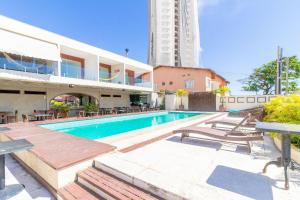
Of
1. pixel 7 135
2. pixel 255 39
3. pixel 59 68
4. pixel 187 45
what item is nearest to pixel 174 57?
pixel 187 45

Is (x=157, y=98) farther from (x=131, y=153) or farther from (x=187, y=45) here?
(x=187, y=45)

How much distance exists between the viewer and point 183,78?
29391 millimetres

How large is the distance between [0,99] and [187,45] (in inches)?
2483

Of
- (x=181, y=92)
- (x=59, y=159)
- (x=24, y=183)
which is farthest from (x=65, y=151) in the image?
(x=181, y=92)

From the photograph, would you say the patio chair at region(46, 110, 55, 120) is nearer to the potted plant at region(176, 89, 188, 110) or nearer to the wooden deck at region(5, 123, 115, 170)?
the wooden deck at region(5, 123, 115, 170)

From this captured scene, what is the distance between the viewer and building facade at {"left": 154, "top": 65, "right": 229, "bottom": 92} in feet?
92.5

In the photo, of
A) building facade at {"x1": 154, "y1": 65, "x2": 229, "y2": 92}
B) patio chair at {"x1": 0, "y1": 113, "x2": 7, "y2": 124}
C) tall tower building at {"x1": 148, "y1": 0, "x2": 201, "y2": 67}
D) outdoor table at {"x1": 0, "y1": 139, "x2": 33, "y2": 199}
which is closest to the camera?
outdoor table at {"x1": 0, "y1": 139, "x2": 33, "y2": 199}

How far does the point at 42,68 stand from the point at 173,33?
191 ft

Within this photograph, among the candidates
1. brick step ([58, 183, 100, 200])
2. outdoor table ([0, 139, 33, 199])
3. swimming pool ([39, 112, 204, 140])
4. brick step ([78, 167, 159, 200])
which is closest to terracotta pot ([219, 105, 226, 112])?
swimming pool ([39, 112, 204, 140])

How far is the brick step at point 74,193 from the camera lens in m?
3.09

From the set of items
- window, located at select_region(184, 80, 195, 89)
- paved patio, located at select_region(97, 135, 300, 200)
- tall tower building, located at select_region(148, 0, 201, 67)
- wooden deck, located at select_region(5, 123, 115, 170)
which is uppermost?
tall tower building, located at select_region(148, 0, 201, 67)

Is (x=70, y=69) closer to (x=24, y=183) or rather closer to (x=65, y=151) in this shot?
(x=65, y=151)

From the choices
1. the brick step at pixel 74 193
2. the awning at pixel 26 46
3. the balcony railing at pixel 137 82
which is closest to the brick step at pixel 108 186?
the brick step at pixel 74 193

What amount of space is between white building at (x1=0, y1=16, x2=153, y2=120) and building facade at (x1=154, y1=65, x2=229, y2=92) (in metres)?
11.0
